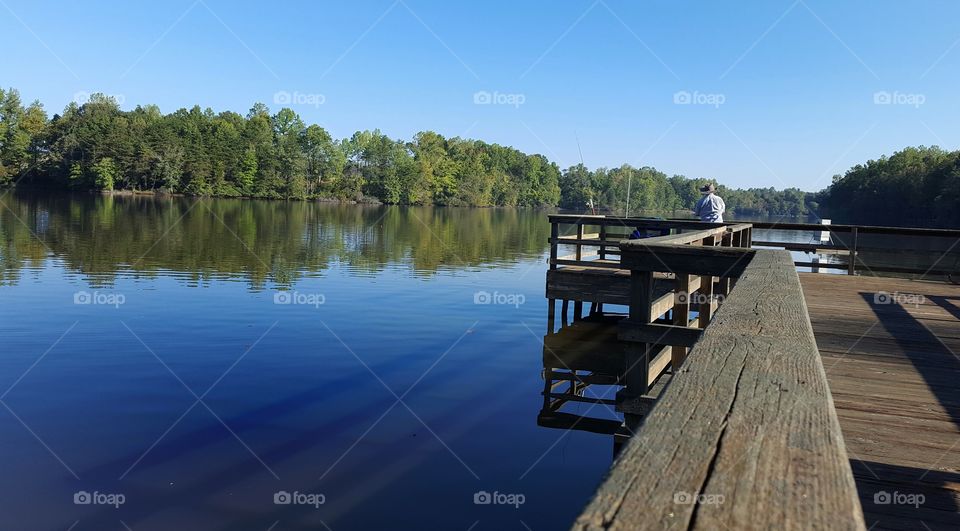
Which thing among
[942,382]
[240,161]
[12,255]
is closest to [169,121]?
[240,161]

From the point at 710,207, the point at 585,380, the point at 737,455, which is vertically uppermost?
the point at 710,207

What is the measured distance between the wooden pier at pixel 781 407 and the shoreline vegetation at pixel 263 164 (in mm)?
77091

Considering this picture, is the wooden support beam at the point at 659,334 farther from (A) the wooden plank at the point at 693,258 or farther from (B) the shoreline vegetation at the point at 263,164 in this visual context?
(B) the shoreline vegetation at the point at 263,164

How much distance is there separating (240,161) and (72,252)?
91.1 metres

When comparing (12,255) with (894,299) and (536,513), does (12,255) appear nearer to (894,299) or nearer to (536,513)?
(536,513)

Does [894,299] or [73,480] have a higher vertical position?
[894,299]

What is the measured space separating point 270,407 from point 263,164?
110 m

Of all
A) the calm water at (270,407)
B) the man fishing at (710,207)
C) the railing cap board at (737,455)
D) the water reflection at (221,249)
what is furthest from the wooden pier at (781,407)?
the water reflection at (221,249)

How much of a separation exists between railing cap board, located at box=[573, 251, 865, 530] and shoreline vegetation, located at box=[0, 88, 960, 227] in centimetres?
8204

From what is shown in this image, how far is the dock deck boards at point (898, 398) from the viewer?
2930 mm

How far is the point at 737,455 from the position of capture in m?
1.36

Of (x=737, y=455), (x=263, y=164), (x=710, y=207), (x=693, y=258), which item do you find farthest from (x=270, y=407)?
(x=263, y=164)

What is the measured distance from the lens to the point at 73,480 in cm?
643

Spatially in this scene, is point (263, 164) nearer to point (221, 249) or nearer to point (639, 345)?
point (221, 249)
